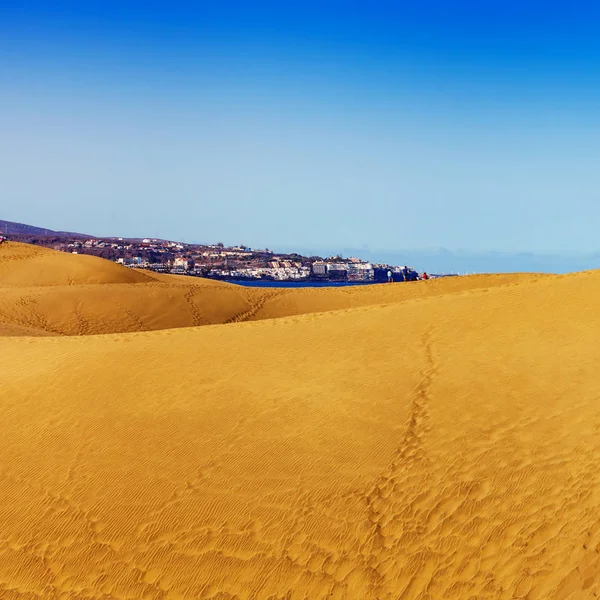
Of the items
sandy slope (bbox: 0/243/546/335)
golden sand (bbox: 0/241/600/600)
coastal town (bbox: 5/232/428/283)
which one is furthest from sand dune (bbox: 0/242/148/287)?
coastal town (bbox: 5/232/428/283)

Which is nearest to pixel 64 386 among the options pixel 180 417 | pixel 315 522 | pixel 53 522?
pixel 180 417

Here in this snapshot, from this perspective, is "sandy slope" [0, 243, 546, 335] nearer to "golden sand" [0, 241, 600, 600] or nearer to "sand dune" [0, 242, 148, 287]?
"sand dune" [0, 242, 148, 287]

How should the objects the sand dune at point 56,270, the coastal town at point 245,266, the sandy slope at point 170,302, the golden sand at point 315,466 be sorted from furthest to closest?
the coastal town at point 245,266
the sand dune at point 56,270
the sandy slope at point 170,302
the golden sand at point 315,466

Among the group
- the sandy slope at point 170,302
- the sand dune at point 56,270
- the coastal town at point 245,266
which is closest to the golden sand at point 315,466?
the sandy slope at point 170,302

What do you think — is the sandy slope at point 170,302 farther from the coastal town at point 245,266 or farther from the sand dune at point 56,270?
the coastal town at point 245,266

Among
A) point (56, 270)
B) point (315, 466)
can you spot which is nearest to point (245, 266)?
point (56, 270)

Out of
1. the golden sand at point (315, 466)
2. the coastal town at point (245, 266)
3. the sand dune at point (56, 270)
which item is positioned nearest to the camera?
the golden sand at point (315, 466)
